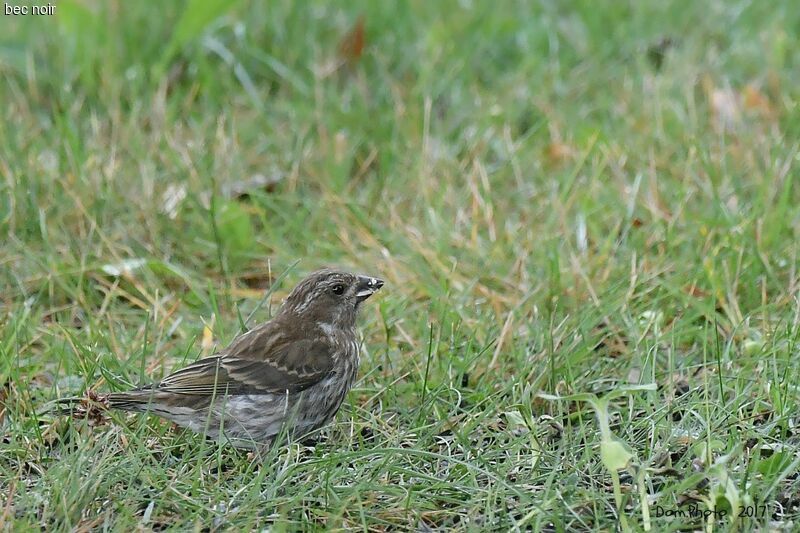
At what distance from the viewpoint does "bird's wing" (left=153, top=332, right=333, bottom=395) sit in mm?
4630

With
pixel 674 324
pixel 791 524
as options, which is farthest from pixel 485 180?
pixel 791 524

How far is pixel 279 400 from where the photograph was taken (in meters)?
4.73

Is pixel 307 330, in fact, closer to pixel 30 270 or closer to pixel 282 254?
pixel 282 254

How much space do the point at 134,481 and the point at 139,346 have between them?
3.89 feet

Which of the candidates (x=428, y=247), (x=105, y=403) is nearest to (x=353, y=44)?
(x=428, y=247)

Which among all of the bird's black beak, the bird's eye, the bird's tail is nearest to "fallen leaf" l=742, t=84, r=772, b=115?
the bird's black beak

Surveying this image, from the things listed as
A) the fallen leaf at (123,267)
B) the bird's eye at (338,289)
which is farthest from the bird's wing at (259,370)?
the fallen leaf at (123,267)

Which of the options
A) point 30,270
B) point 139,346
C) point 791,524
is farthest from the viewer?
point 30,270

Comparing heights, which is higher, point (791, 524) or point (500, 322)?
point (791, 524)

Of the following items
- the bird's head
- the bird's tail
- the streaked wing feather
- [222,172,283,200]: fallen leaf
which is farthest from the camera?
[222,172,283,200]: fallen leaf

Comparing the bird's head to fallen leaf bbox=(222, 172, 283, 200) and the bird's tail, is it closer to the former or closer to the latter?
the bird's tail

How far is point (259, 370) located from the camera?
15.6ft

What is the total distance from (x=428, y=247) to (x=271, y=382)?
141cm

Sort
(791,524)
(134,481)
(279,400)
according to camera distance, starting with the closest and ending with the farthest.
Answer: (791,524) → (134,481) → (279,400)
